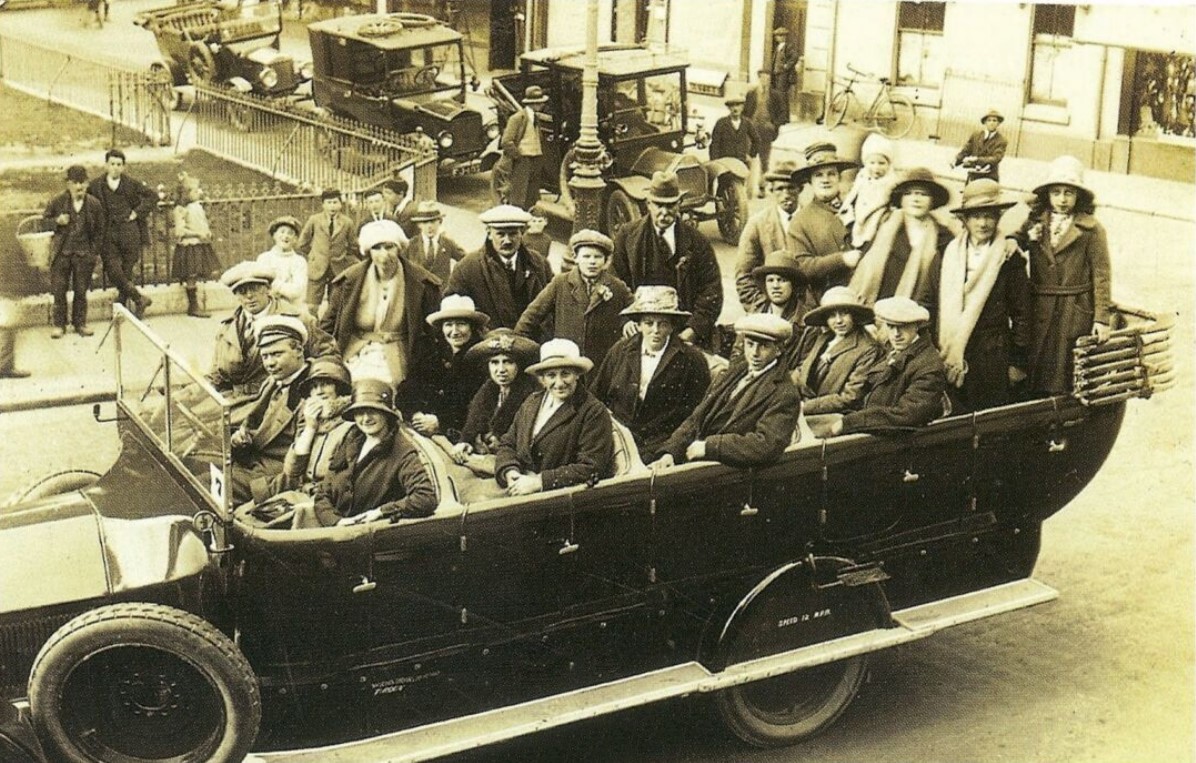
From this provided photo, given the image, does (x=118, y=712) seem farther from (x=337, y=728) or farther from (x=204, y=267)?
(x=204, y=267)

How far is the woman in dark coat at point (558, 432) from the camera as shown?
15.5ft

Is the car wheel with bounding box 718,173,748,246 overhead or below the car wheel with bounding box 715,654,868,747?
overhead

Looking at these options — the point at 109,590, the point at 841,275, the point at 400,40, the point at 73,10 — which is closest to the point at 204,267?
the point at 400,40

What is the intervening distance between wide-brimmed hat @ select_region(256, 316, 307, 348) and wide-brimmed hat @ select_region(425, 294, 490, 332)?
1.97ft

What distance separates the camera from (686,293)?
642 cm

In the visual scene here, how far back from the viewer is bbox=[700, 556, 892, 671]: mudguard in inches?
193

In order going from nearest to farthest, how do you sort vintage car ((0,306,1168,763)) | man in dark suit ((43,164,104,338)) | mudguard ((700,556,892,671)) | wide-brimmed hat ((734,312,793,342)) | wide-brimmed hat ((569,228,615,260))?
vintage car ((0,306,1168,763)) < mudguard ((700,556,892,671)) < wide-brimmed hat ((734,312,793,342)) < wide-brimmed hat ((569,228,615,260)) < man in dark suit ((43,164,104,338))

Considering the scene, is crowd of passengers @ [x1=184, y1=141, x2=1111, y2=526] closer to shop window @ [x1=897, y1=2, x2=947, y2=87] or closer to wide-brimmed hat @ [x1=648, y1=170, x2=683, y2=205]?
wide-brimmed hat @ [x1=648, y1=170, x2=683, y2=205]

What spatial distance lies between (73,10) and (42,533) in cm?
210

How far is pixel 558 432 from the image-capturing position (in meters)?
4.79

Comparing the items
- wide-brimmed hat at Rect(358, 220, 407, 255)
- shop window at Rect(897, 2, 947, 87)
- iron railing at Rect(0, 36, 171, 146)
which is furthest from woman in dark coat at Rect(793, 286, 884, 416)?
shop window at Rect(897, 2, 947, 87)

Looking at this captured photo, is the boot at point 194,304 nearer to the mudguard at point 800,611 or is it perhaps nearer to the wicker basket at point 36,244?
the wicker basket at point 36,244

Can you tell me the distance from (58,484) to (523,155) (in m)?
5.02

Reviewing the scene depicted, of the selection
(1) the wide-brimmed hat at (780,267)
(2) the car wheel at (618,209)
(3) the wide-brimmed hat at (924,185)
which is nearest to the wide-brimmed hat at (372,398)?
(1) the wide-brimmed hat at (780,267)
